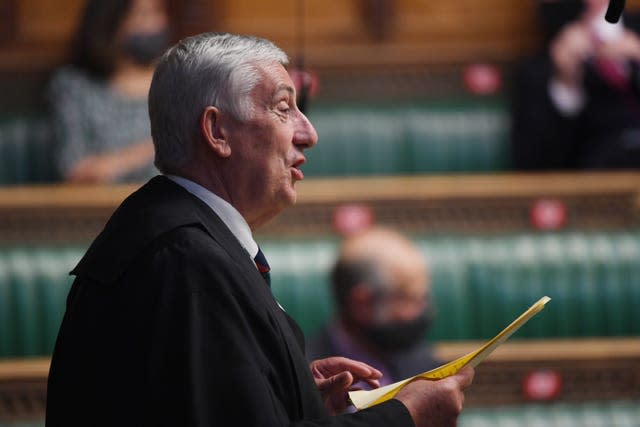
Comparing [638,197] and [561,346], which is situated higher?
[638,197]

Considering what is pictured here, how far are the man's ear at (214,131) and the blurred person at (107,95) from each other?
6.36ft

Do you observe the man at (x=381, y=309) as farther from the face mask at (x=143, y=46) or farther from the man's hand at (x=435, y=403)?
the man's hand at (x=435, y=403)

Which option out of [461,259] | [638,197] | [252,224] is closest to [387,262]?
[461,259]

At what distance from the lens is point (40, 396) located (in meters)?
3.06

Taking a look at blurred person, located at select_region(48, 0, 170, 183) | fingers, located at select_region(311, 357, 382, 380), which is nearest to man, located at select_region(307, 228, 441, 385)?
blurred person, located at select_region(48, 0, 170, 183)

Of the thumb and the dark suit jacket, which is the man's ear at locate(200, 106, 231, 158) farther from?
the thumb

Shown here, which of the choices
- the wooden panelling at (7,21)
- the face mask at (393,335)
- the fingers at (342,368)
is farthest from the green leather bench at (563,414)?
the wooden panelling at (7,21)

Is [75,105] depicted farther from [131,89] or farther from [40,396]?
[40,396]

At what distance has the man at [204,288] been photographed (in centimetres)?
136

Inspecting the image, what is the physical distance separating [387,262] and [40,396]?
0.80 metres

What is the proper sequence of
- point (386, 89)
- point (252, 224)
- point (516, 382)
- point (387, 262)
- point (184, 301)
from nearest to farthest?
point (184, 301)
point (252, 224)
point (387, 262)
point (516, 382)
point (386, 89)

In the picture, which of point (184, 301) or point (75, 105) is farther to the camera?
point (75, 105)

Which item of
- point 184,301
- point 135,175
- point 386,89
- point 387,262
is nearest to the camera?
point 184,301

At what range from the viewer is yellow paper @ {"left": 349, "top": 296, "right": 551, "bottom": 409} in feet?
4.81
